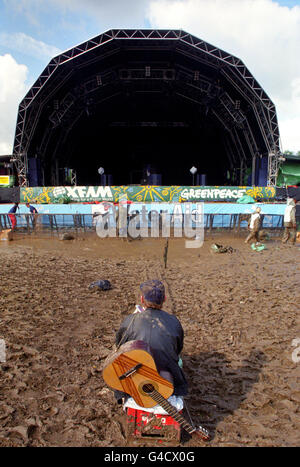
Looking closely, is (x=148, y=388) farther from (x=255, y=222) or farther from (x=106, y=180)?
(x=106, y=180)

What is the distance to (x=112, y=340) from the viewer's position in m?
4.92

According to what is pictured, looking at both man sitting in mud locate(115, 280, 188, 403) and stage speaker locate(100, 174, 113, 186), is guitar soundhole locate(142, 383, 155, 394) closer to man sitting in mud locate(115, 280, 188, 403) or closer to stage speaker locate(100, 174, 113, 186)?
man sitting in mud locate(115, 280, 188, 403)

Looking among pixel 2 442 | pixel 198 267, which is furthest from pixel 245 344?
pixel 198 267

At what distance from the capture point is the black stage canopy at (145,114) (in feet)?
67.6

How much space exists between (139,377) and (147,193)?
17.4 m

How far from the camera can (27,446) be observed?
9.22 feet

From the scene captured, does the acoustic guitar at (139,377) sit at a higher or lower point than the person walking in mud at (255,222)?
lower

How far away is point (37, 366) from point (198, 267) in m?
6.57

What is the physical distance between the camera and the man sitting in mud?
9.17 ft

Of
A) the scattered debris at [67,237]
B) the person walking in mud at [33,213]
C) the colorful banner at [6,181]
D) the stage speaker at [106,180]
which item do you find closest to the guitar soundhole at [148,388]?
the scattered debris at [67,237]

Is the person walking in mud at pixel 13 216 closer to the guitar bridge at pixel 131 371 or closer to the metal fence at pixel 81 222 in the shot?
the metal fence at pixel 81 222

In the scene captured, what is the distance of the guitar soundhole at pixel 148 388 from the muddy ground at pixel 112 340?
0.72 meters

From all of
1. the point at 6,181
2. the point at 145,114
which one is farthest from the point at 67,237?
the point at 145,114
